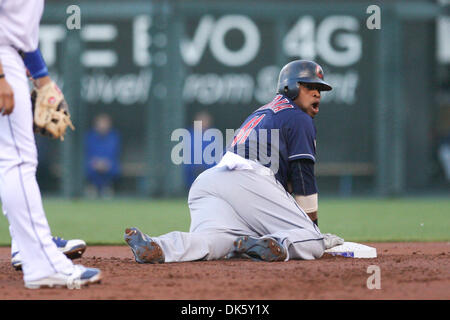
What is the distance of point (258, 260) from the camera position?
5398 millimetres

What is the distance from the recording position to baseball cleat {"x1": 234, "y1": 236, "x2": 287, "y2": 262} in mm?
5254

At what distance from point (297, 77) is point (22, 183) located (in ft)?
7.84

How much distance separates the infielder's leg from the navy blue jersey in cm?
186

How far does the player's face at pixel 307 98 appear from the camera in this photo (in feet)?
18.8

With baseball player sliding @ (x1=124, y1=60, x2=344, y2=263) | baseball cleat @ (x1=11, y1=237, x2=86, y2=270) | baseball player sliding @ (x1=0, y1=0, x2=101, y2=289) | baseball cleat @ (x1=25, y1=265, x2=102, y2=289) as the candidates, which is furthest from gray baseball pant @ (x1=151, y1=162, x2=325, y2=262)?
baseball player sliding @ (x1=0, y1=0, x2=101, y2=289)

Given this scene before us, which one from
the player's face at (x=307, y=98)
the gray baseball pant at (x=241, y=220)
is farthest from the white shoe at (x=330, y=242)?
the player's face at (x=307, y=98)

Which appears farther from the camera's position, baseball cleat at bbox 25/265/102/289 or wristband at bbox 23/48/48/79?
wristband at bbox 23/48/48/79

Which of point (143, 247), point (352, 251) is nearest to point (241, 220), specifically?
point (143, 247)

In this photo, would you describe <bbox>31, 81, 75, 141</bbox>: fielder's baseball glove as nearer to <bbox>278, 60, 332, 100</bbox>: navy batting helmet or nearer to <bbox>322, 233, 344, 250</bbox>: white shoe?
<bbox>278, 60, 332, 100</bbox>: navy batting helmet

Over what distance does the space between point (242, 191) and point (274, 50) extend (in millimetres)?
9857

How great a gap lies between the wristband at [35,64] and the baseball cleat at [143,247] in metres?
1.21

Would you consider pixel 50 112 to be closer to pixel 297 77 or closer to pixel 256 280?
pixel 256 280
